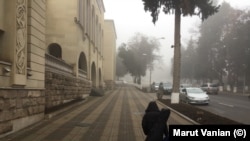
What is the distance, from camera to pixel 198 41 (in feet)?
254

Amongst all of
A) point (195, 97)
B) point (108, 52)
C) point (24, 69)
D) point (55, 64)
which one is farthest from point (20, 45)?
point (108, 52)

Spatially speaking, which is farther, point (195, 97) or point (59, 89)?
point (195, 97)

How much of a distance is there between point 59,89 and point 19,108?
30.9 ft

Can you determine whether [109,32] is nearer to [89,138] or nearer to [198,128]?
[89,138]

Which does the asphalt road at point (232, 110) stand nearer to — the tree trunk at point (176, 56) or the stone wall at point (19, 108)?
the tree trunk at point (176, 56)

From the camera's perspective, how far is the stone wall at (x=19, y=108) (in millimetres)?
13477

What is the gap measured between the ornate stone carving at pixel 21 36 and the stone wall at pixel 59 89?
542 cm

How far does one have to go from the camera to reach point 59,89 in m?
24.5

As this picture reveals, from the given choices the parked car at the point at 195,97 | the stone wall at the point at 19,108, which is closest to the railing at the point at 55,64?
the stone wall at the point at 19,108

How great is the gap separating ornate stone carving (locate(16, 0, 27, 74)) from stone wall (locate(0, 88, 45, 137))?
90 centimetres

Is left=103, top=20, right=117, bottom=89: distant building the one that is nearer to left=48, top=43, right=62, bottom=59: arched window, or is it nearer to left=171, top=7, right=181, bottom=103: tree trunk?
left=48, top=43, right=62, bottom=59: arched window

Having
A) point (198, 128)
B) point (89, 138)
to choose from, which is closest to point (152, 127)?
point (198, 128)

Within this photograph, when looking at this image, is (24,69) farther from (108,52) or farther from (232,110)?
(108,52)

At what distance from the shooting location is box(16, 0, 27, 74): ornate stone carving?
14794 millimetres
